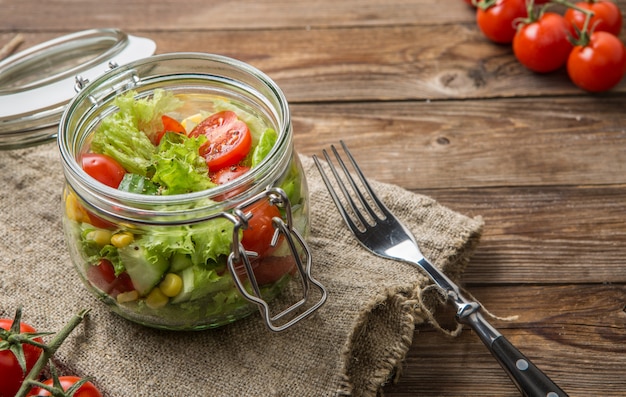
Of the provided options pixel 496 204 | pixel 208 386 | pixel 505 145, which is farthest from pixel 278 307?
pixel 505 145

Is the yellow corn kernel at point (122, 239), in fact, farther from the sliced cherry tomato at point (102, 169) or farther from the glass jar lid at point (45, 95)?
the glass jar lid at point (45, 95)

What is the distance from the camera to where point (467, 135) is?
82.6 inches

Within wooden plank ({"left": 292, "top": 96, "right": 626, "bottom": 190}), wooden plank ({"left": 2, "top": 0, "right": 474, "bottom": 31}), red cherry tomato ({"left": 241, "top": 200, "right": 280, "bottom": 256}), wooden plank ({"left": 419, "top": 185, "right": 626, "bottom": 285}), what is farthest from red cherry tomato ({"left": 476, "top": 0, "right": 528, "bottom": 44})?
red cherry tomato ({"left": 241, "top": 200, "right": 280, "bottom": 256})

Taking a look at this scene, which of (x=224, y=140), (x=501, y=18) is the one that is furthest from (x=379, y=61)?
(x=224, y=140)

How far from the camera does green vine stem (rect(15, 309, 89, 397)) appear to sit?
124 centimetres

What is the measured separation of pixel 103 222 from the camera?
1.33 metres

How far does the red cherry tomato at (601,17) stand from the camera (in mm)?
2361

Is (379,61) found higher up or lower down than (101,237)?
lower down

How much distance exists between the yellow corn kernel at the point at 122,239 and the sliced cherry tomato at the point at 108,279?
0.20 ft

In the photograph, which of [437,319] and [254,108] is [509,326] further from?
[254,108]

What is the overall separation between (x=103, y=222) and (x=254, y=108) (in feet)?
1.39

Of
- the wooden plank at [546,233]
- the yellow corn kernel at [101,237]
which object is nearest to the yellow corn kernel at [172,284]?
the yellow corn kernel at [101,237]

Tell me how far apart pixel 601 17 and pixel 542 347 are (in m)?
1.31

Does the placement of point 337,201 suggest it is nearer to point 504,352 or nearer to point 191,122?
point 191,122
